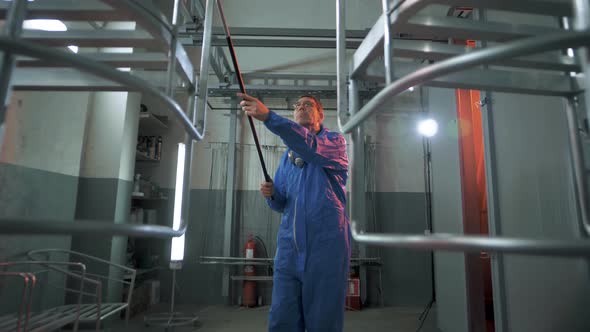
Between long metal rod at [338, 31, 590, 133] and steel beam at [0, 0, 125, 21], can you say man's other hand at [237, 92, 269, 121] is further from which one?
long metal rod at [338, 31, 590, 133]

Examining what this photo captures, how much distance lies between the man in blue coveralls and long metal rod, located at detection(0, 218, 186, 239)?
89 centimetres

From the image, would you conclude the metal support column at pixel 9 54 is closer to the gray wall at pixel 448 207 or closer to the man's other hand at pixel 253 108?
the man's other hand at pixel 253 108

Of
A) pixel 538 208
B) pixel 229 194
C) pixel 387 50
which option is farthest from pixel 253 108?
pixel 229 194

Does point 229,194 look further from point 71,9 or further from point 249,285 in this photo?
point 71,9

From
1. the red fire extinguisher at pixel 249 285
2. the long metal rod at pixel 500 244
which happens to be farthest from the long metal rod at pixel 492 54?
the red fire extinguisher at pixel 249 285

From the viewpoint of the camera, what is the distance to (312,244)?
1.66m

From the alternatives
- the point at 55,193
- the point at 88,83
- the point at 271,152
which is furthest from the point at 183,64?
the point at 271,152

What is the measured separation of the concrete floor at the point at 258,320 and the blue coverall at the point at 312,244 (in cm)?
183

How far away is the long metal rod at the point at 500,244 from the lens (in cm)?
50

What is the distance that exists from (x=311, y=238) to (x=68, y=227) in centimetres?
117

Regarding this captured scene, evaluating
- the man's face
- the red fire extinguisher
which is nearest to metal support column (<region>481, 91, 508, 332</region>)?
the man's face

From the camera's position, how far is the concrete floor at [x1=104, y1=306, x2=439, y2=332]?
325 cm

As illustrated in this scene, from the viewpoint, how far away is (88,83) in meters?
1.05

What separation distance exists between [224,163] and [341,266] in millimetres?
3337
